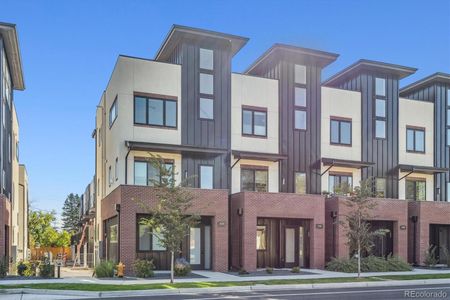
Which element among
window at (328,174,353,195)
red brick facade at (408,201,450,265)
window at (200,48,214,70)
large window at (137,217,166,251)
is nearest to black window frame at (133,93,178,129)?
window at (200,48,214,70)

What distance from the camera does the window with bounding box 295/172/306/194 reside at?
2819cm

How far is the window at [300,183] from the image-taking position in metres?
28.2

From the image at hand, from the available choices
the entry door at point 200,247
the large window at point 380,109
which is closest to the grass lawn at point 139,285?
the entry door at point 200,247

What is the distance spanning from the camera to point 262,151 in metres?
27.5

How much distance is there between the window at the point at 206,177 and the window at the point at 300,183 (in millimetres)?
5114

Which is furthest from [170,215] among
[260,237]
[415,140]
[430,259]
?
[415,140]

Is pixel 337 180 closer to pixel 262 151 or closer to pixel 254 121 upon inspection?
pixel 262 151

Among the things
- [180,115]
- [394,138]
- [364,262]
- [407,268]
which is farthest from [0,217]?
[394,138]

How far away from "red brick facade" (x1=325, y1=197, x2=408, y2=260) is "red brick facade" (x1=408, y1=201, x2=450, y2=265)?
3.35 feet

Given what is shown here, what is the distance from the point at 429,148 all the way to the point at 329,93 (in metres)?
8.11

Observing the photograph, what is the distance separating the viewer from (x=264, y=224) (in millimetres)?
27000

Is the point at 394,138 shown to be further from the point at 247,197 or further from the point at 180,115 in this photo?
the point at 180,115

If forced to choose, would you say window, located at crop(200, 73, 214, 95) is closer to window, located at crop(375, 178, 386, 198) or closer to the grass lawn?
the grass lawn

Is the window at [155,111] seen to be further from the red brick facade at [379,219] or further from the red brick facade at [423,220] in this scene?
the red brick facade at [423,220]
